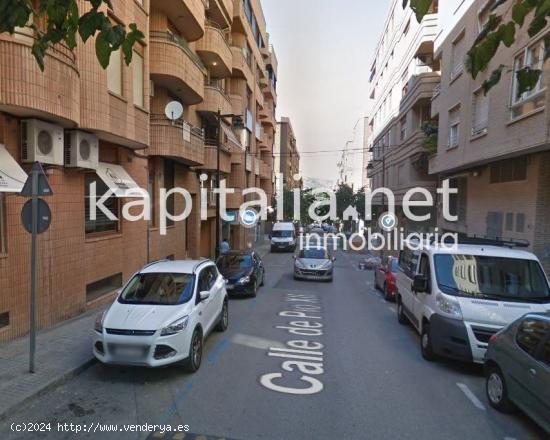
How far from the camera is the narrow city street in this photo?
434 cm

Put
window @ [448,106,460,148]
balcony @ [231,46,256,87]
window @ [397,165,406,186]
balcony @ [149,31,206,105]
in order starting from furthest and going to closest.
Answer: window @ [397,165,406,186]
balcony @ [231,46,256,87]
window @ [448,106,460,148]
balcony @ [149,31,206,105]

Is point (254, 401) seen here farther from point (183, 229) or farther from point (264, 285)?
point (183, 229)

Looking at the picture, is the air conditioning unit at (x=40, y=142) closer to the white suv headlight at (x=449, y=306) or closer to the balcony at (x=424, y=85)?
the white suv headlight at (x=449, y=306)

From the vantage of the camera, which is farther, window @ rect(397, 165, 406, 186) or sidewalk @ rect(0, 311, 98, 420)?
window @ rect(397, 165, 406, 186)

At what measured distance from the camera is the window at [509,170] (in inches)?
480

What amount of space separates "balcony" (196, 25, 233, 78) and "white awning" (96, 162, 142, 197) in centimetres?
904

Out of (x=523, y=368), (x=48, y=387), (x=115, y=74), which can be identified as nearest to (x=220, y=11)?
(x=115, y=74)

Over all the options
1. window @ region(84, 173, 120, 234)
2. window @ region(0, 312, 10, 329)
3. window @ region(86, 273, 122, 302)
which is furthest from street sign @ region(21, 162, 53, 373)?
window @ region(84, 173, 120, 234)

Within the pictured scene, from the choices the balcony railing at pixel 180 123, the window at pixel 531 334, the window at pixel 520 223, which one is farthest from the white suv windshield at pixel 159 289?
the window at pixel 520 223

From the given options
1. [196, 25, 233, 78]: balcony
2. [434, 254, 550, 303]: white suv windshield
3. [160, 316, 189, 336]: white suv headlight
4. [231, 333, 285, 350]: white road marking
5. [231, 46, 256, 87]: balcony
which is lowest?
[231, 333, 285, 350]: white road marking

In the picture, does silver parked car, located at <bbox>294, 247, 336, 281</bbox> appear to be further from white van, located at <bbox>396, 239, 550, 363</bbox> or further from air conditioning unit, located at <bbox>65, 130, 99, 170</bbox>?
air conditioning unit, located at <bbox>65, 130, 99, 170</bbox>

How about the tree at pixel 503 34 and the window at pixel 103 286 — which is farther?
the window at pixel 103 286

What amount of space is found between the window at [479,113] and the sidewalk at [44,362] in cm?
1336

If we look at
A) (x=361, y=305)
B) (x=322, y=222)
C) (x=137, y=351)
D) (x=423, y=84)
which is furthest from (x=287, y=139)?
(x=137, y=351)
